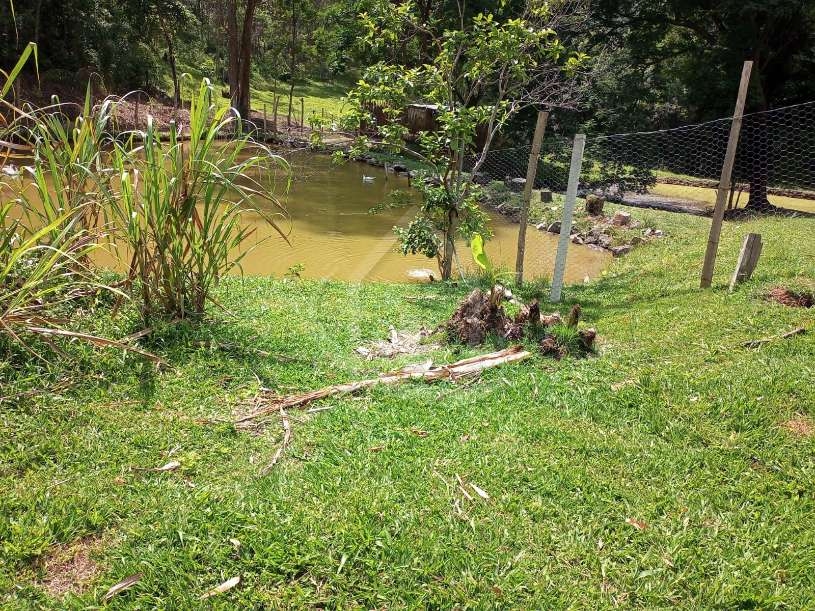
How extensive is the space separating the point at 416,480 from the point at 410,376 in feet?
3.30

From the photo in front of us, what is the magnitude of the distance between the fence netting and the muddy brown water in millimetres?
2007

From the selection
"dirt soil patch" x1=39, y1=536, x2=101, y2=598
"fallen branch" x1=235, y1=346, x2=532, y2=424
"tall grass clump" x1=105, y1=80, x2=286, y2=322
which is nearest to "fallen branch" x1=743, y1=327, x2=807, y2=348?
"fallen branch" x1=235, y1=346, x2=532, y2=424

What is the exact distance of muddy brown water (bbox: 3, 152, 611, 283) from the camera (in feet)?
25.5

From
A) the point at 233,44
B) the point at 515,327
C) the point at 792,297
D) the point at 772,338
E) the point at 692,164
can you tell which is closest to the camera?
the point at 772,338

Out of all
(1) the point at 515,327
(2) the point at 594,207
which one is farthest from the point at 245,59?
(1) the point at 515,327

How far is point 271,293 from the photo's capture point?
16.2 feet

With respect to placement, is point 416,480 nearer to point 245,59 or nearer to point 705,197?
point 705,197

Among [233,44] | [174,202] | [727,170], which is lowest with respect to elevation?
[174,202]

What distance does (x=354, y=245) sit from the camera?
935cm

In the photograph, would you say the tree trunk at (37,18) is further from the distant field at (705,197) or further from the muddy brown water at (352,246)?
the distant field at (705,197)

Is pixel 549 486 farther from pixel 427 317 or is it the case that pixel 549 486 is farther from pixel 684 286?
pixel 684 286

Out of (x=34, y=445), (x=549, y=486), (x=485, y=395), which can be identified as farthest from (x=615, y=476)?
(x=34, y=445)

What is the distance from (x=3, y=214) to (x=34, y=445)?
3.87 feet

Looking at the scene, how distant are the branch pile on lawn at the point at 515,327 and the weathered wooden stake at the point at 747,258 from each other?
1.89 metres
